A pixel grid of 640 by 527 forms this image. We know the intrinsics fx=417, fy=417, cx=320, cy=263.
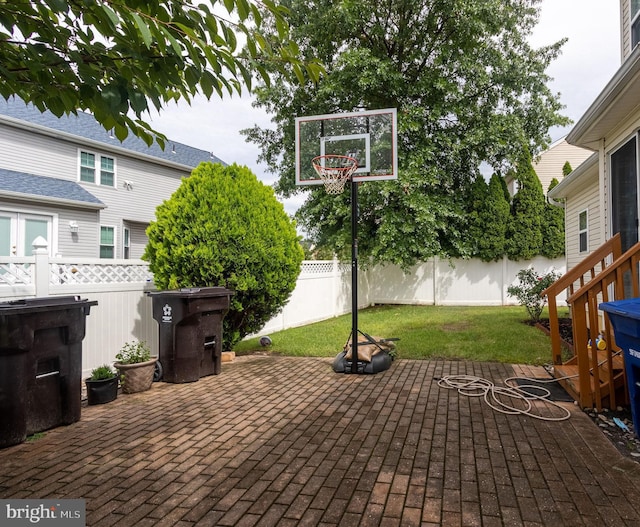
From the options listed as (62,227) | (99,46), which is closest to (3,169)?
(62,227)

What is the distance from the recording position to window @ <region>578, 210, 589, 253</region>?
29.7 ft

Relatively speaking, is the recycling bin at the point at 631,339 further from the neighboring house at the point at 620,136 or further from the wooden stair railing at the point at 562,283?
the neighboring house at the point at 620,136

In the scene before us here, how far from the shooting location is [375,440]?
133 inches

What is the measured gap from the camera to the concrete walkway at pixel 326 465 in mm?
2342

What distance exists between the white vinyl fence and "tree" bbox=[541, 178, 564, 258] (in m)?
0.43

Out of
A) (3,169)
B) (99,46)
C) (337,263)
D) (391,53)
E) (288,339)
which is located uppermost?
(391,53)

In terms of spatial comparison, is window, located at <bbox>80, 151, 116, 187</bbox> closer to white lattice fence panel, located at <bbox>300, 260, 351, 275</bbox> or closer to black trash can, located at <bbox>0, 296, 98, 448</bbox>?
white lattice fence panel, located at <bbox>300, 260, 351, 275</bbox>

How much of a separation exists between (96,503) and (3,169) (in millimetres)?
14161

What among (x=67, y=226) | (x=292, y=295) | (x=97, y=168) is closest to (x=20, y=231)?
(x=67, y=226)

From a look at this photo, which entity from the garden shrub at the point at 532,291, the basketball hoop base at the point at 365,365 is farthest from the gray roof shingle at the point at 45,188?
the garden shrub at the point at 532,291

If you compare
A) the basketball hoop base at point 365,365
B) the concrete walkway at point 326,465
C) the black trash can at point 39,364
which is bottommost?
the concrete walkway at point 326,465

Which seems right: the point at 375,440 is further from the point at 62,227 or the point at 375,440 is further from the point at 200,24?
the point at 62,227

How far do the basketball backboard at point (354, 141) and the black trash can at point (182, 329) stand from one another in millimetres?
2384

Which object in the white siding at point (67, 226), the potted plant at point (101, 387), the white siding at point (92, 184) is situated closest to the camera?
the potted plant at point (101, 387)
